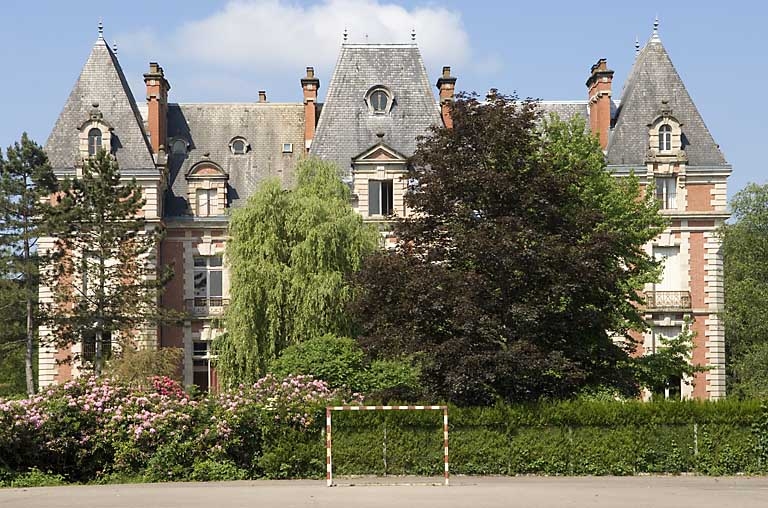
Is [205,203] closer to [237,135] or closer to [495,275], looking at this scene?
[237,135]

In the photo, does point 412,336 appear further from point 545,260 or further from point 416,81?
point 416,81

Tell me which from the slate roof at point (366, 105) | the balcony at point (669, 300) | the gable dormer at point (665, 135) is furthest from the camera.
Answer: the slate roof at point (366, 105)

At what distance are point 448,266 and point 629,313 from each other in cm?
882

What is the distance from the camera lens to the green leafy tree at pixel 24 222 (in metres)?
42.3

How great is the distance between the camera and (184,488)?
24.3 meters

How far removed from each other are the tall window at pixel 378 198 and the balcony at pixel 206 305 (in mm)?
6920

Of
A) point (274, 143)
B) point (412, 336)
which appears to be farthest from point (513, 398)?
point (274, 143)

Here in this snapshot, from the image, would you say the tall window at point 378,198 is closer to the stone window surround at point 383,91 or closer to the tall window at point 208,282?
the stone window surround at point 383,91

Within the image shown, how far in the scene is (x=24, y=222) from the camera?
1686 inches

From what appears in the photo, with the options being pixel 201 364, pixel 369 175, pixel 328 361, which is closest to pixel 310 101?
pixel 369 175

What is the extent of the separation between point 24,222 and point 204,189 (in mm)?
8860

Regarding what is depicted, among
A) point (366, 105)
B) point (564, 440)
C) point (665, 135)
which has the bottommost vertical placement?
point (564, 440)

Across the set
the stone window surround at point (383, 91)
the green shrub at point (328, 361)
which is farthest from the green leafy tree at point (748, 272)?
the green shrub at point (328, 361)

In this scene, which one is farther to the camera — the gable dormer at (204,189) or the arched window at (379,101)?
the arched window at (379,101)
